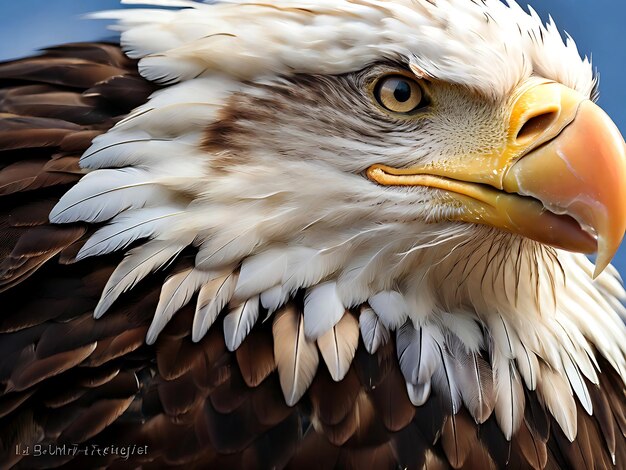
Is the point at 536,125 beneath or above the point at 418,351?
above

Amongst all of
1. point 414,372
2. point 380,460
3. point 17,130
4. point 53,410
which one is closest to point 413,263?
point 414,372

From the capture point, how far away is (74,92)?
1704 millimetres

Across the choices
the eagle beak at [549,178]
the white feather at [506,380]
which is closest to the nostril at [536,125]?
the eagle beak at [549,178]

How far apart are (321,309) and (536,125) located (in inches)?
18.0

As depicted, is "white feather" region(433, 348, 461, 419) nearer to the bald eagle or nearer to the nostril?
the bald eagle

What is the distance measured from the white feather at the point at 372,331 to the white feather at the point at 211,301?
22 cm

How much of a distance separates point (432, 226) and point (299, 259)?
0.74 feet

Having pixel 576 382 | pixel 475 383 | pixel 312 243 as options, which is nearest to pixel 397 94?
pixel 312 243

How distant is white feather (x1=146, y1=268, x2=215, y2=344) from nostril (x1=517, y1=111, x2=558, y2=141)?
554 millimetres

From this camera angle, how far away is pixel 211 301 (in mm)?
1514

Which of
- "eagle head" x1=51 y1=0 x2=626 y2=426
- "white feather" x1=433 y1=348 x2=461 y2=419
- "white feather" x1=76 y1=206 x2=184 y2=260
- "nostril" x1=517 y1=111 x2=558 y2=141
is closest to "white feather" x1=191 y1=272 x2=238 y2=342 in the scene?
"eagle head" x1=51 y1=0 x2=626 y2=426

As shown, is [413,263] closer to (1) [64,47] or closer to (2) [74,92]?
(2) [74,92]

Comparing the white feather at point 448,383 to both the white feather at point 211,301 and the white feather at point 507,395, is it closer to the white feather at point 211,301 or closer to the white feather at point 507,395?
the white feather at point 507,395

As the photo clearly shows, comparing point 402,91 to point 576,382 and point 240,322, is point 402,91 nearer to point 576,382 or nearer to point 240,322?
point 240,322
